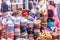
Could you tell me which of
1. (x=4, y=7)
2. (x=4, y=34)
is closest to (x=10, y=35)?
(x=4, y=34)

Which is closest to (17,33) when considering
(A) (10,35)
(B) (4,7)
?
(A) (10,35)

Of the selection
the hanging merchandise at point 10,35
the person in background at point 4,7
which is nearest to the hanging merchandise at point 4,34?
the hanging merchandise at point 10,35

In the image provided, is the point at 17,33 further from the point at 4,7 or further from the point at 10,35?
the point at 4,7

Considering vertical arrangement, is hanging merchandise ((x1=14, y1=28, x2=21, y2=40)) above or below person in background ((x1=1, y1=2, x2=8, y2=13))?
below

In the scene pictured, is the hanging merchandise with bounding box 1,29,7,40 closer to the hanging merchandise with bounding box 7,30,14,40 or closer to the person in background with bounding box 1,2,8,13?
the hanging merchandise with bounding box 7,30,14,40

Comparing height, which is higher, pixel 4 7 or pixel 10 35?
pixel 4 7

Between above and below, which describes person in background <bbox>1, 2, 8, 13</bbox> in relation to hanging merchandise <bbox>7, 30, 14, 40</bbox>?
above

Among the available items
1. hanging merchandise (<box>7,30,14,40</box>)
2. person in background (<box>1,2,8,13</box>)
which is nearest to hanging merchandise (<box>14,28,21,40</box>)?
hanging merchandise (<box>7,30,14,40</box>)

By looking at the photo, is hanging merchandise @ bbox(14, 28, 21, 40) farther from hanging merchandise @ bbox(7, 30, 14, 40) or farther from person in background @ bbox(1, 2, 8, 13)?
person in background @ bbox(1, 2, 8, 13)

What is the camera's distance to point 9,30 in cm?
89

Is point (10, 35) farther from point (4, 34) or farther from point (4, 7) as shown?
point (4, 7)

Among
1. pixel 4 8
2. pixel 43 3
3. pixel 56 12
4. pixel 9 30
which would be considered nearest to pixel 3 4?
pixel 4 8

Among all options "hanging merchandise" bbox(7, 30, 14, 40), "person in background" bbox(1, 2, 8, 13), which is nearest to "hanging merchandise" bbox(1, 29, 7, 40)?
"hanging merchandise" bbox(7, 30, 14, 40)

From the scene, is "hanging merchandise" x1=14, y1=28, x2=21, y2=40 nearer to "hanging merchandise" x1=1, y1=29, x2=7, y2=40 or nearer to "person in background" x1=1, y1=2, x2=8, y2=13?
"hanging merchandise" x1=1, y1=29, x2=7, y2=40
